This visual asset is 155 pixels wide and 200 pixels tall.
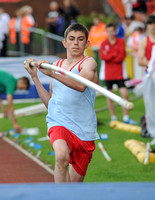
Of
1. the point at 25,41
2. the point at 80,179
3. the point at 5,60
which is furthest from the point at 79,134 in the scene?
the point at 25,41

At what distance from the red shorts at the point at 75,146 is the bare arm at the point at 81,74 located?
486 millimetres

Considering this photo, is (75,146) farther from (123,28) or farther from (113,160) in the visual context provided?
(123,28)

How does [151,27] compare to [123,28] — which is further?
[123,28]

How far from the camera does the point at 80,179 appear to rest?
518 cm

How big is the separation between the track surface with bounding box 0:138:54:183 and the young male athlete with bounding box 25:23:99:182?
6.40 ft

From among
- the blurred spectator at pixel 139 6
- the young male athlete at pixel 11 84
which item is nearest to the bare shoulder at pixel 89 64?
the young male athlete at pixel 11 84

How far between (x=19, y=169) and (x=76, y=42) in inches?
129

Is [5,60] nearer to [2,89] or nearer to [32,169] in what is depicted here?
[2,89]

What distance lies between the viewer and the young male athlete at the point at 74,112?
493 cm

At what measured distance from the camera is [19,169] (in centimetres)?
776

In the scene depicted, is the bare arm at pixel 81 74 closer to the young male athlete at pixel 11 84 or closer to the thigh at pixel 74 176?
the thigh at pixel 74 176

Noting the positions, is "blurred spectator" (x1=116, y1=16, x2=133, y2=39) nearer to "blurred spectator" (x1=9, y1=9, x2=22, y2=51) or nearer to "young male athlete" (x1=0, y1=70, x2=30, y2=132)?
"blurred spectator" (x1=9, y1=9, x2=22, y2=51)
